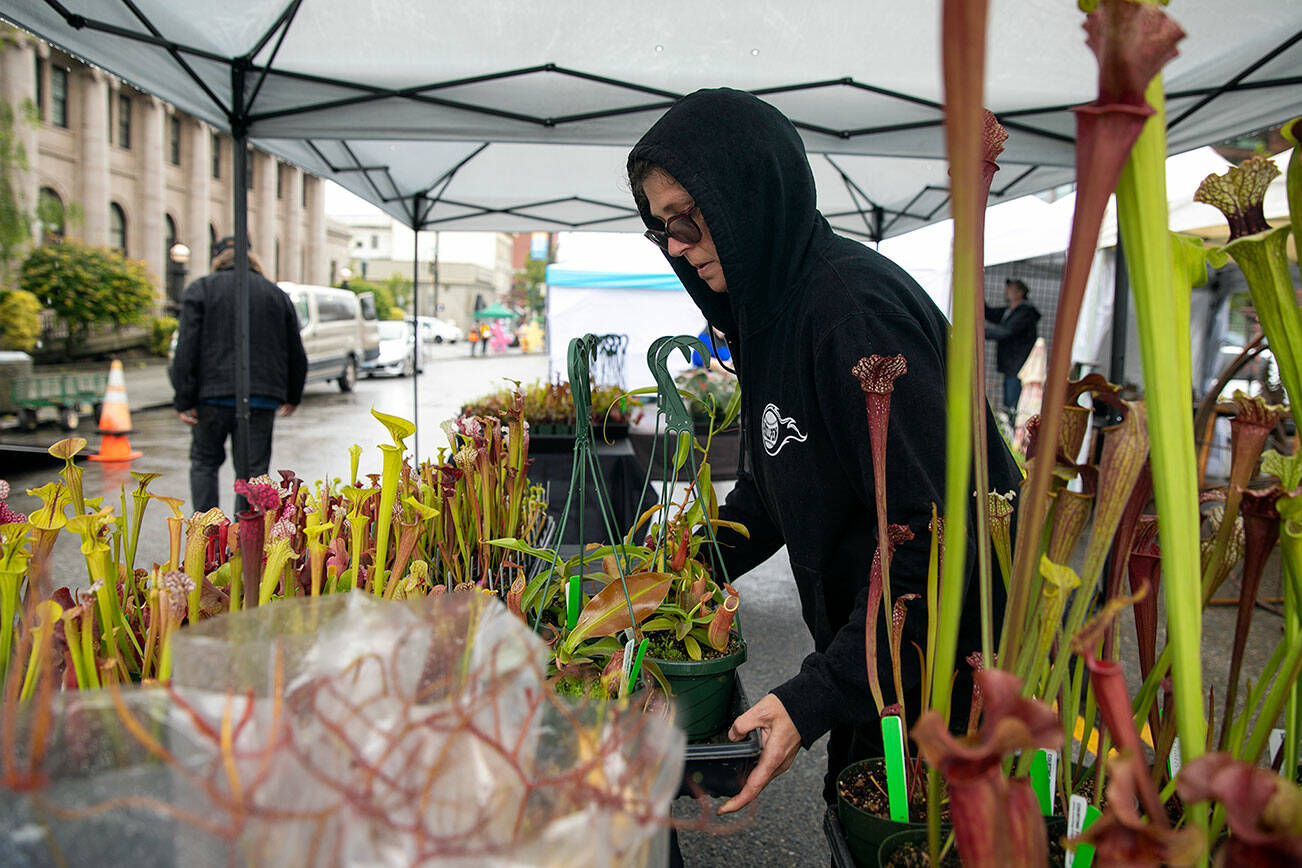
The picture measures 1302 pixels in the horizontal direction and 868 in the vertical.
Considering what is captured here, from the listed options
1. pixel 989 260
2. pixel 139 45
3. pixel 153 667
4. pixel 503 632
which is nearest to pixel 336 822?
pixel 503 632

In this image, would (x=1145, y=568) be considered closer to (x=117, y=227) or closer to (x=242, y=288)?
(x=242, y=288)

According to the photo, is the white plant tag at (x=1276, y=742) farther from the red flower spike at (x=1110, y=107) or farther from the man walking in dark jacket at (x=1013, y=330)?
the man walking in dark jacket at (x=1013, y=330)

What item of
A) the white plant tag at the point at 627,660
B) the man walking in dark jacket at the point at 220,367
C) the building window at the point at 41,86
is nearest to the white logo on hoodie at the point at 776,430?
the white plant tag at the point at 627,660

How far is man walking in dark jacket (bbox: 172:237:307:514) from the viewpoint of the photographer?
425 centimetres

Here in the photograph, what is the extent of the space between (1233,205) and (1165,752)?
556mm

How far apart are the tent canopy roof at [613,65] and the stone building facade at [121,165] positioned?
14.8 meters

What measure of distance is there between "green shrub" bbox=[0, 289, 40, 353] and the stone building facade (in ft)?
17.9

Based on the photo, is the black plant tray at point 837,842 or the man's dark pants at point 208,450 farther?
the man's dark pants at point 208,450

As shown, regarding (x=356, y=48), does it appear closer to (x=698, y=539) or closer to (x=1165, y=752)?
(x=698, y=539)

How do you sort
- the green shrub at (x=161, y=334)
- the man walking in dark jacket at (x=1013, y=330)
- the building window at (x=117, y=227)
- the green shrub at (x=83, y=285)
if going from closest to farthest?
the man walking in dark jacket at (x=1013, y=330) < the green shrub at (x=83, y=285) < the green shrub at (x=161, y=334) < the building window at (x=117, y=227)

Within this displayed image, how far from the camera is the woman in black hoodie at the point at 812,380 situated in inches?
41.6

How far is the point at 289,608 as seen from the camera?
0.63 meters

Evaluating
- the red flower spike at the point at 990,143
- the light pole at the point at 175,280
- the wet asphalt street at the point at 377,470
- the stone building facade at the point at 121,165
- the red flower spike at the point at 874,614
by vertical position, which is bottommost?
the wet asphalt street at the point at 377,470

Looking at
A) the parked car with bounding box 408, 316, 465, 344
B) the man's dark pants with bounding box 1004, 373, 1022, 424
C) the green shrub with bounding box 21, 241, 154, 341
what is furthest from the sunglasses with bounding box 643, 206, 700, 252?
the parked car with bounding box 408, 316, 465, 344
